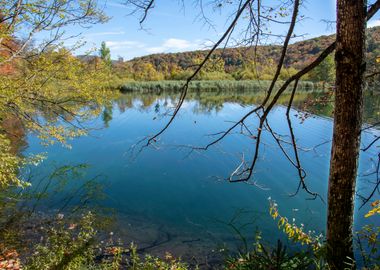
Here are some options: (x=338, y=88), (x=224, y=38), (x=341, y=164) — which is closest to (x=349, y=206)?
Answer: (x=341, y=164)

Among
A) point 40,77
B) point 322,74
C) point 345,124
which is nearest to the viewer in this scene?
point 345,124

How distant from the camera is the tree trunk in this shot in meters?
2.21

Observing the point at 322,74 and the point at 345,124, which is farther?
the point at 322,74

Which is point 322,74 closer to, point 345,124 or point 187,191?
point 187,191

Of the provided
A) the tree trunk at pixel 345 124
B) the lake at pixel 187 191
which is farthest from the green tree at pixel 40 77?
the tree trunk at pixel 345 124

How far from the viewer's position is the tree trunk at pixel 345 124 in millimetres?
2206

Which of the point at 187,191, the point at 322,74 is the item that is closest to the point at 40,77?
the point at 187,191

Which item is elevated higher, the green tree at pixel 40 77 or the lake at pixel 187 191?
the green tree at pixel 40 77

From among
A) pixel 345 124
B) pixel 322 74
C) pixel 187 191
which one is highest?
pixel 322 74

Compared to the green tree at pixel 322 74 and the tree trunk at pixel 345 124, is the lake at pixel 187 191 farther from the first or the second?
the tree trunk at pixel 345 124

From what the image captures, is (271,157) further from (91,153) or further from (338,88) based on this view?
(338,88)

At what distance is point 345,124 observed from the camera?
2314 mm

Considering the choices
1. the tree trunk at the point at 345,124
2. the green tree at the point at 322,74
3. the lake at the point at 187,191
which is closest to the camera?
the tree trunk at the point at 345,124

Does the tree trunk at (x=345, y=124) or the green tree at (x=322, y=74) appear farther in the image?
the green tree at (x=322, y=74)
